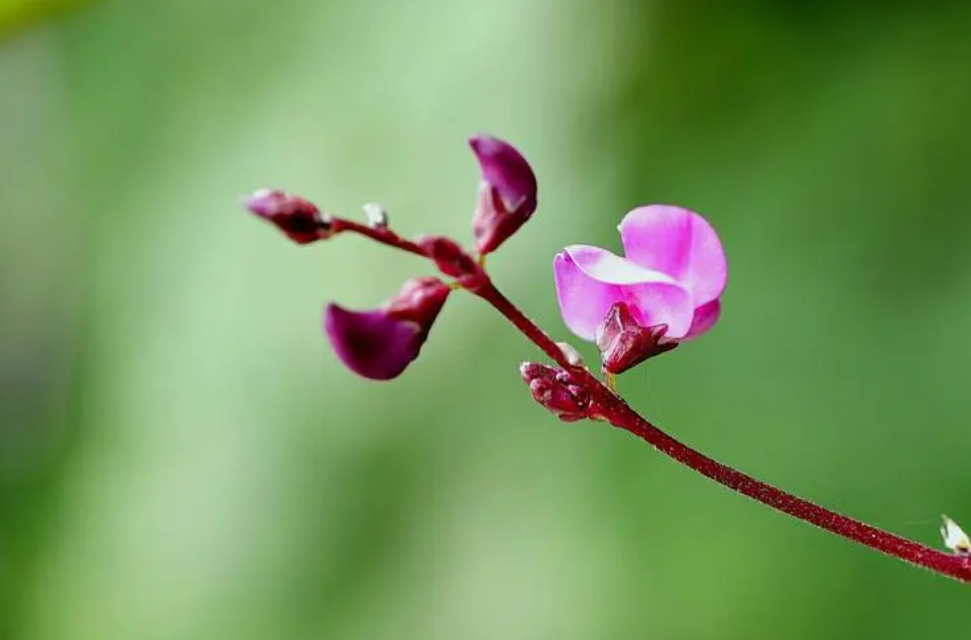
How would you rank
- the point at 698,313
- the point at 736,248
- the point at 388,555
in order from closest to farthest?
the point at 698,313 → the point at 736,248 → the point at 388,555

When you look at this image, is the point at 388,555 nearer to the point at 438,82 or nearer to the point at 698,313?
the point at 438,82

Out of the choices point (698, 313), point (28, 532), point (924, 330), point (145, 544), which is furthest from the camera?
point (28, 532)

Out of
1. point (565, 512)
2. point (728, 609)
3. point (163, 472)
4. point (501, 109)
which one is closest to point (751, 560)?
point (728, 609)

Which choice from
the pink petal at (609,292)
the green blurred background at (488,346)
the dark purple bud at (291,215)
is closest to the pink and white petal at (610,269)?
the pink petal at (609,292)

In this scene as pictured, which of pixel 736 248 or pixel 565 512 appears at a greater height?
pixel 736 248

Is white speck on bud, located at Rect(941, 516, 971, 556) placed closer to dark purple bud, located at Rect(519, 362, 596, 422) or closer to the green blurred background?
dark purple bud, located at Rect(519, 362, 596, 422)

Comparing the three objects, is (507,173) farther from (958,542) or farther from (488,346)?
(488,346)

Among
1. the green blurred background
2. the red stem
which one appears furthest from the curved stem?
the green blurred background
